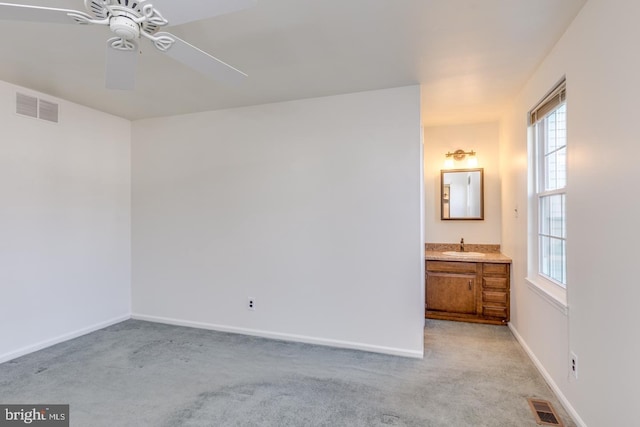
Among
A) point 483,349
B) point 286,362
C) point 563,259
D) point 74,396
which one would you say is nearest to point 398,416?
point 286,362

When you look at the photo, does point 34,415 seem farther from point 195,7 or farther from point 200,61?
point 195,7

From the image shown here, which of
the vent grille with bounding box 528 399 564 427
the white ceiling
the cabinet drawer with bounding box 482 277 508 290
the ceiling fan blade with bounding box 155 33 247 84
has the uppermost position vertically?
the white ceiling

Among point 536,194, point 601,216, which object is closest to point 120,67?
point 601,216

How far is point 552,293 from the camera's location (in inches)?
97.7

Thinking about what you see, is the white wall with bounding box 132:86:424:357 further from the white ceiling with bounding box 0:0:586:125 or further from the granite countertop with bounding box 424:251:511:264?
the granite countertop with bounding box 424:251:511:264

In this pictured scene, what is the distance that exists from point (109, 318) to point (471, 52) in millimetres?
4527

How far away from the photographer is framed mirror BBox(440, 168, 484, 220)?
14.4 ft

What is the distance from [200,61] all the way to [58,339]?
10.7 feet

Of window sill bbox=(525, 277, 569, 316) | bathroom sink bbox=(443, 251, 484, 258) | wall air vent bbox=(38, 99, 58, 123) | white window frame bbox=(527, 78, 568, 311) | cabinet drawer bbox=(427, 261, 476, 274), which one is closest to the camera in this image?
window sill bbox=(525, 277, 569, 316)

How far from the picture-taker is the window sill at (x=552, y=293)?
225cm

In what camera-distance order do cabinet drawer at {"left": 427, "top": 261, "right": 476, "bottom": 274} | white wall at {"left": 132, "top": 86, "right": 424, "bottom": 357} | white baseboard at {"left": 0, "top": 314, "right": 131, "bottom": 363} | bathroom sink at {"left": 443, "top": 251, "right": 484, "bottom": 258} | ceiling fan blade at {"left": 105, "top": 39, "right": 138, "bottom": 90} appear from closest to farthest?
ceiling fan blade at {"left": 105, "top": 39, "right": 138, "bottom": 90} < white baseboard at {"left": 0, "top": 314, "right": 131, "bottom": 363} < white wall at {"left": 132, "top": 86, "right": 424, "bottom": 357} < cabinet drawer at {"left": 427, "top": 261, "right": 476, "bottom": 274} < bathroom sink at {"left": 443, "top": 251, "right": 484, "bottom": 258}

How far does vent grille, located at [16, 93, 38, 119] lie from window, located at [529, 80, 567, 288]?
14.6 ft

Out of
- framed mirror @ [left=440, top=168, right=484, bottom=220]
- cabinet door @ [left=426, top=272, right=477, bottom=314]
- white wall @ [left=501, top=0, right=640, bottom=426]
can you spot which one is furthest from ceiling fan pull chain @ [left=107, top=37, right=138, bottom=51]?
framed mirror @ [left=440, top=168, right=484, bottom=220]

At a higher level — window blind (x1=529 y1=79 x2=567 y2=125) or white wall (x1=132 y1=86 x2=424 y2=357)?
window blind (x1=529 y1=79 x2=567 y2=125)
